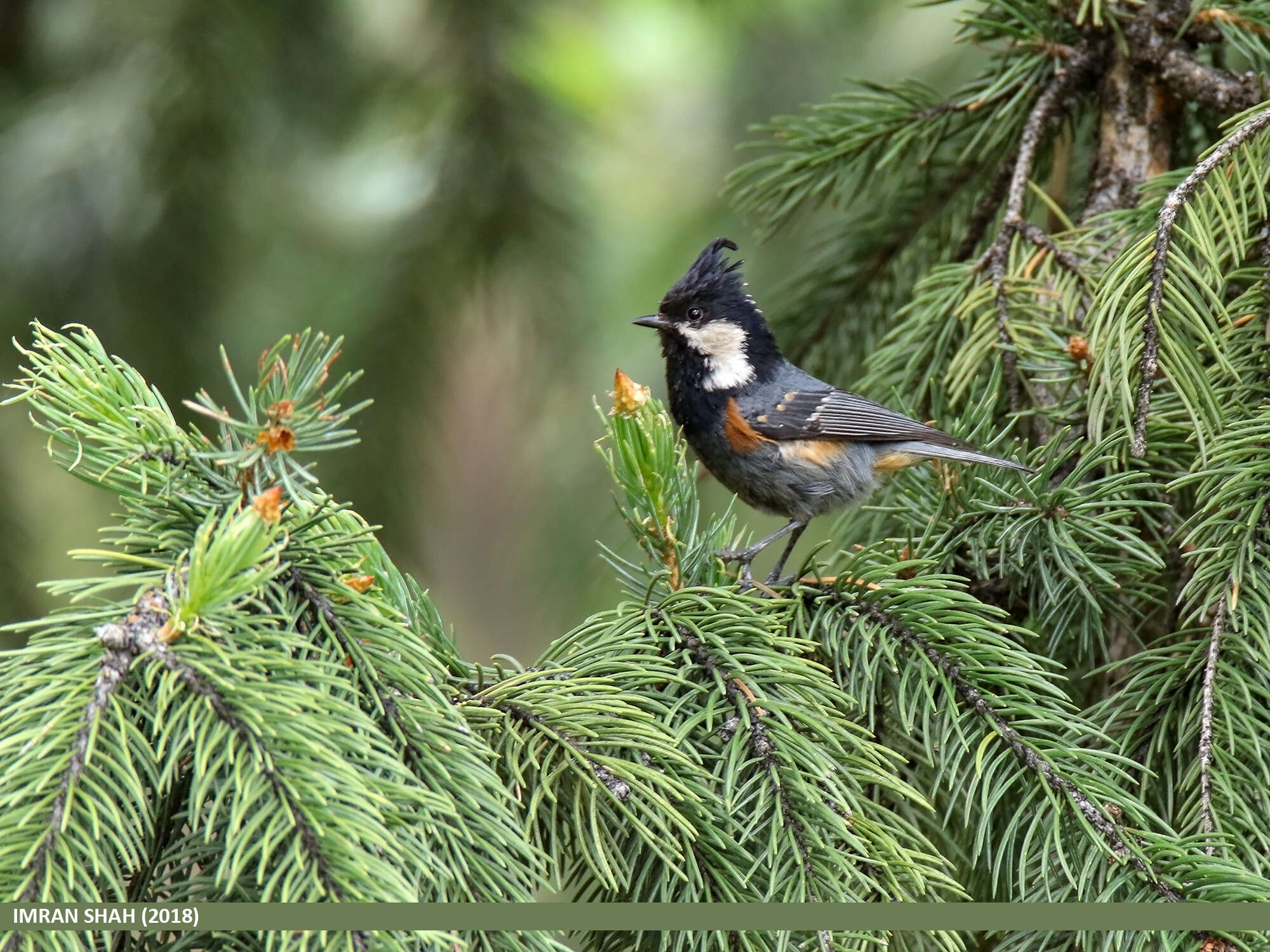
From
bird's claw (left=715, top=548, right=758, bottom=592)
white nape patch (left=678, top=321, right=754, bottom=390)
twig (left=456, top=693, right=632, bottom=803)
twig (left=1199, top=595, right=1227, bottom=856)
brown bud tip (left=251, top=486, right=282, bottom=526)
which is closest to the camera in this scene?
brown bud tip (left=251, top=486, right=282, bottom=526)

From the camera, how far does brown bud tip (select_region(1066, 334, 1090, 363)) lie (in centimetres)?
185

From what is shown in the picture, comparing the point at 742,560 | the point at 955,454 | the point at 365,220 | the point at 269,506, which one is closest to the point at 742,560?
the point at 742,560

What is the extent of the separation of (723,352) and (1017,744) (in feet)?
5.18

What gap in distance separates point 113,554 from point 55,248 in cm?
250

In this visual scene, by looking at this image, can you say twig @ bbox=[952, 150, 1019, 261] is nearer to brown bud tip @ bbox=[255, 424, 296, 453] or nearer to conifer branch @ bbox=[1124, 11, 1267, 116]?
conifer branch @ bbox=[1124, 11, 1267, 116]

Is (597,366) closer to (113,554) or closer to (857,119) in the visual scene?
(857,119)

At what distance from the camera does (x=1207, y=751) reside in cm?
140

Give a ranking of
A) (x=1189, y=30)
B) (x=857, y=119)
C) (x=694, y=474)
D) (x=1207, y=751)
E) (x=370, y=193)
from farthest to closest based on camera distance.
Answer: (x=370, y=193)
(x=857, y=119)
(x=1189, y=30)
(x=694, y=474)
(x=1207, y=751)

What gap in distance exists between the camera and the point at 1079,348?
185 cm

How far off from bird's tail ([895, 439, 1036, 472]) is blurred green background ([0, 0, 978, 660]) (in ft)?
1.72

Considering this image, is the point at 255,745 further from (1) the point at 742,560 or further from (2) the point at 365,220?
(2) the point at 365,220

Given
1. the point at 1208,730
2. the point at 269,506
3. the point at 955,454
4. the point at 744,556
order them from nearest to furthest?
the point at 269,506 → the point at 1208,730 → the point at 744,556 → the point at 955,454

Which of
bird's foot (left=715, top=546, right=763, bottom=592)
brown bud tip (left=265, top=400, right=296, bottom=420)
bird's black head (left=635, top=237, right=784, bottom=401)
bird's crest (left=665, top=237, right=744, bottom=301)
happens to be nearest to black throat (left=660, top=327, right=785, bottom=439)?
bird's black head (left=635, top=237, right=784, bottom=401)

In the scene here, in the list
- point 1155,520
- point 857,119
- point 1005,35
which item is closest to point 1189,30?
point 1005,35
